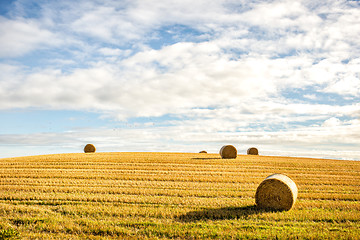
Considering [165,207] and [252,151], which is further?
[252,151]

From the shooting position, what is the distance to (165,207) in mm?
12008

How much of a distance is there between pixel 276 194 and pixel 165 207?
4.79 metres

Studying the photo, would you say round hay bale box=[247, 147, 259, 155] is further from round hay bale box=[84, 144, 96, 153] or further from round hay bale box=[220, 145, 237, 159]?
round hay bale box=[84, 144, 96, 153]

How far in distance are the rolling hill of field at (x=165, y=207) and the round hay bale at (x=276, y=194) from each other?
382 millimetres

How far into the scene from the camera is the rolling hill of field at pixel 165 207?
928cm

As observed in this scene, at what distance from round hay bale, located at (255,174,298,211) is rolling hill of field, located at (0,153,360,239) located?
0.38 m

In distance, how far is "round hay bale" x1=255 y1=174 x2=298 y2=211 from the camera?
486 inches

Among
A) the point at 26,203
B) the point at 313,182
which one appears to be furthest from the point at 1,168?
the point at 313,182

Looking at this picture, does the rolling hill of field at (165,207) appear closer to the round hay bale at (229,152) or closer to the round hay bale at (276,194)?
the round hay bale at (276,194)

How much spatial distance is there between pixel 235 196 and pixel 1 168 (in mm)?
20973

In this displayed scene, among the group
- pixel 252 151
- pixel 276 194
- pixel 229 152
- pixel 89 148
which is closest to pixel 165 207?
pixel 276 194

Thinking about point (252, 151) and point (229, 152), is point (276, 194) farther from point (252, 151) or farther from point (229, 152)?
point (252, 151)

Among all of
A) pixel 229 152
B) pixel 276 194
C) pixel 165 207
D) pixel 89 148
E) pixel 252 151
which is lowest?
pixel 165 207

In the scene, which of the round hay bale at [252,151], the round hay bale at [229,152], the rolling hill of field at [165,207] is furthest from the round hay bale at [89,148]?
the round hay bale at [252,151]
